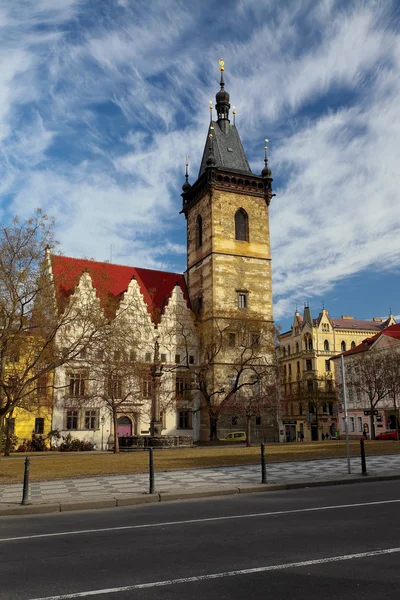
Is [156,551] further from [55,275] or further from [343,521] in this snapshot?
[55,275]

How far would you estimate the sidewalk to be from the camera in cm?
1169

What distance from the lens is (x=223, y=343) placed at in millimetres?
47812

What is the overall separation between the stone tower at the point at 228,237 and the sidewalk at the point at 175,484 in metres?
34.5

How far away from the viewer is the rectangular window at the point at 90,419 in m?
49.0

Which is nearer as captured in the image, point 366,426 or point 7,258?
point 7,258

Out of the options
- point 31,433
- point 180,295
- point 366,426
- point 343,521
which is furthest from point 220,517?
point 366,426

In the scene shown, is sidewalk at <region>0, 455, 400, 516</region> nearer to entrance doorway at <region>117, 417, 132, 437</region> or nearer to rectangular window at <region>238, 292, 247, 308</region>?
entrance doorway at <region>117, 417, 132, 437</region>

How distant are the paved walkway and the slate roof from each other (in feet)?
147

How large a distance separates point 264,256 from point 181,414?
19.4 m

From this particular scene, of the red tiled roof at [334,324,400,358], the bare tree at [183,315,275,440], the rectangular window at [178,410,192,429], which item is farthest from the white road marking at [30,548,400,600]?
the red tiled roof at [334,324,400,358]

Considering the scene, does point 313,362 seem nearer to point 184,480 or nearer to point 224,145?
point 224,145

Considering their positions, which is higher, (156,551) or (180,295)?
(180,295)

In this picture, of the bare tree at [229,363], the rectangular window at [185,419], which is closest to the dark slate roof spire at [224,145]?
the bare tree at [229,363]

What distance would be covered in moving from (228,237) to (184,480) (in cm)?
4271
